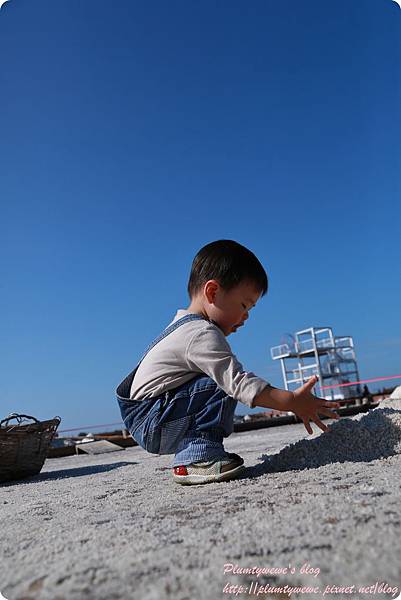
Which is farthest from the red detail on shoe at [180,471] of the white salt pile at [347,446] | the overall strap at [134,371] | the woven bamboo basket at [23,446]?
the woven bamboo basket at [23,446]

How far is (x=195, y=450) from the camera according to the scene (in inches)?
70.4

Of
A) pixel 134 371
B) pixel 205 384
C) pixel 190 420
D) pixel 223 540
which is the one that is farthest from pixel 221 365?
pixel 223 540

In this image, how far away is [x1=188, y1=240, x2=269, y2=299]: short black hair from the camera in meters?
1.98

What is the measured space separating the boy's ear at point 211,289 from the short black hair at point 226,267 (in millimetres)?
17

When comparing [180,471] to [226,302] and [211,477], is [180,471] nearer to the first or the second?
[211,477]

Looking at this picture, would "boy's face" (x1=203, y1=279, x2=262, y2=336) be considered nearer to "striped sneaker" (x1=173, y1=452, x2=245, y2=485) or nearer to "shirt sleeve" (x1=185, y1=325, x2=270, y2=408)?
"shirt sleeve" (x1=185, y1=325, x2=270, y2=408)

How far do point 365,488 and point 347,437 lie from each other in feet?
2.36

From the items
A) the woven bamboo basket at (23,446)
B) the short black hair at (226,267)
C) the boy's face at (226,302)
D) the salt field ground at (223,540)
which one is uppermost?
the short black hair at (226,267)

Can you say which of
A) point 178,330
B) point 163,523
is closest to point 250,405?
point 178,330

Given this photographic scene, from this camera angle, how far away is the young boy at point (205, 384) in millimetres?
1684

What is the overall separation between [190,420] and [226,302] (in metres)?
0.44

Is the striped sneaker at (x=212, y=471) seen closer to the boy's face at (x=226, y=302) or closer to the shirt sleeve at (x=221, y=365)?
the shirt sleeve at (x=221, y=365)

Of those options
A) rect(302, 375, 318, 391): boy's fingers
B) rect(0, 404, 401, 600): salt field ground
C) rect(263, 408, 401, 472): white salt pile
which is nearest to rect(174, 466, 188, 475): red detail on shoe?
rect(0, 404, 401, 600): salt field ground

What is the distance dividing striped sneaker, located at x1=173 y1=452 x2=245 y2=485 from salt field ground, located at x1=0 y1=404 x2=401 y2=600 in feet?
0.14
